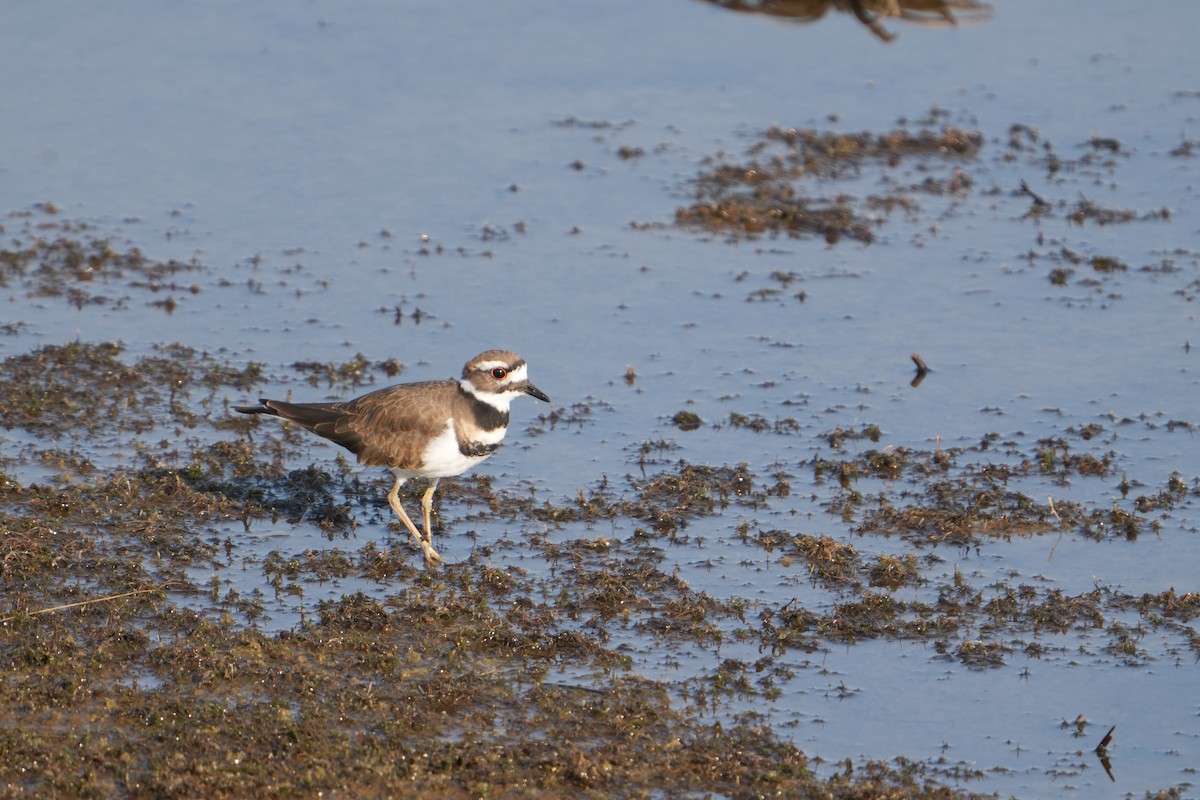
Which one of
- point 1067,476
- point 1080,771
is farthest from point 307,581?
point 1067,476

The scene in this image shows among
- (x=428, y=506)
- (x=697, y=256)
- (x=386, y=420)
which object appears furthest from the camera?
(x=697, y=256)

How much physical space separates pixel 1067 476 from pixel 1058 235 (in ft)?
14.8

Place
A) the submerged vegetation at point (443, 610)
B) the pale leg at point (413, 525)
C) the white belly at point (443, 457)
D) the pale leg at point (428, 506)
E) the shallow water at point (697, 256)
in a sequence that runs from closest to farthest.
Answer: the submerged vegetation at point (443, 610), the shallow water at point (697, 256), the pale leg at point (413, 525), the white belly at point (443, 457), the pale leg at point (428, 506)

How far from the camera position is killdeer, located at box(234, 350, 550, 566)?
31.5 feet

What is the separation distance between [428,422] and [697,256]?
5.29 meters

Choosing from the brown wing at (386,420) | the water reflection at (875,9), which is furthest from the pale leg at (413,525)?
the water reflection at (875,9)

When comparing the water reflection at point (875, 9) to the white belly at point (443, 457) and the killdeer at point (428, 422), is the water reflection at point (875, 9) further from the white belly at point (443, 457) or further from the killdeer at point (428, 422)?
the white belly at point (443, 457)

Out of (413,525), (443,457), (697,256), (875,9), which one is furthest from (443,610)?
(875,9)

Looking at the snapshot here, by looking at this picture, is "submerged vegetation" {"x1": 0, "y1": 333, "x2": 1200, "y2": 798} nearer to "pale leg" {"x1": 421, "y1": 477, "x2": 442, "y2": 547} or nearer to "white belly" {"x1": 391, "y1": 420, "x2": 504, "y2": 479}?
"pale leg" {"x1": 421, "y1": 477, "x2": 442, "y2": 547}

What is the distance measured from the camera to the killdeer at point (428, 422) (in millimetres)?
9602

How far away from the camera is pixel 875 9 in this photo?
2002 centimetres

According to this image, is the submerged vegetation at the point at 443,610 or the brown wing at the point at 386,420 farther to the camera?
the brown wing at the point at 386,420

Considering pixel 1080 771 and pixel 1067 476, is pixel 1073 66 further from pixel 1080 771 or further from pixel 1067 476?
pixel 1080 771

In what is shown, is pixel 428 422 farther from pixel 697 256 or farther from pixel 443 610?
pixel 697 256
